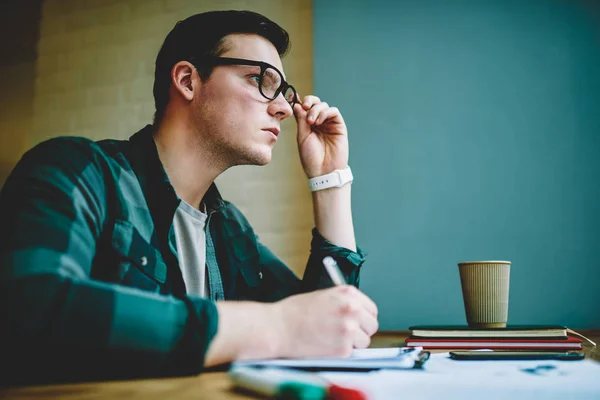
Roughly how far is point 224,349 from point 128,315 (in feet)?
0.42

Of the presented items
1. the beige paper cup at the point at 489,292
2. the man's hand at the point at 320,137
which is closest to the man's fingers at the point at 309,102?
the man's hand at the point at 320,137

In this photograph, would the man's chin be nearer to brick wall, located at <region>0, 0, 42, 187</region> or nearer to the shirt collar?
the shirt collar

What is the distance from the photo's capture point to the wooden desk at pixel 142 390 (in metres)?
0.48

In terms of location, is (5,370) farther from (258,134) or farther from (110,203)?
(258,134)

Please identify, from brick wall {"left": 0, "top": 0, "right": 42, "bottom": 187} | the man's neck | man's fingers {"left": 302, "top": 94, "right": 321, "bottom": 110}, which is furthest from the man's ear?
brick wall {"left": 0, "top": 0, "right": 42, "bottom": 187}

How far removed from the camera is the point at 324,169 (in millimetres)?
1425

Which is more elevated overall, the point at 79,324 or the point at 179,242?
the point at 179,242

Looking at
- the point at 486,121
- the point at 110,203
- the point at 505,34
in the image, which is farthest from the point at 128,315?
the point at 505,34

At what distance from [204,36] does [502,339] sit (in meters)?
1.09

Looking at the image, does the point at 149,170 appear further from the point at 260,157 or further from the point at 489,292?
the point at 489,292

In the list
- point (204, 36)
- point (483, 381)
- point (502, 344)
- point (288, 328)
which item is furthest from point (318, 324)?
point (204, 36)

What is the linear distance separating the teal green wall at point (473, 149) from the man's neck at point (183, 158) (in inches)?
23.0

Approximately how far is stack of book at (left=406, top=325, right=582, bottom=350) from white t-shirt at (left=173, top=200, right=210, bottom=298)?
56cm

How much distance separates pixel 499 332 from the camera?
0.92 meters
